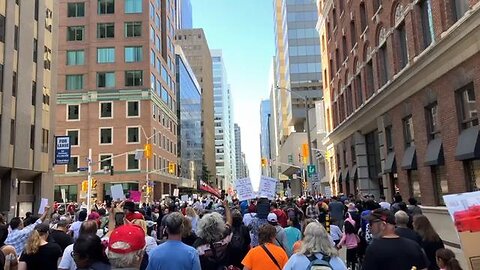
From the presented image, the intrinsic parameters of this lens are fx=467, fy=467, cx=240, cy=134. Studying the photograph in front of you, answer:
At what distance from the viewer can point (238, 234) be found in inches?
305

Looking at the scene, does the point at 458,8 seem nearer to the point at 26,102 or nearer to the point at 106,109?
the point at 26,102

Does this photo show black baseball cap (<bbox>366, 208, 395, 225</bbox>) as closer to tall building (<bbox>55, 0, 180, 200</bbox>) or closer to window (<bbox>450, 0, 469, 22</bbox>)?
window (<bbox>450, 0, 469, 22</bbox>)

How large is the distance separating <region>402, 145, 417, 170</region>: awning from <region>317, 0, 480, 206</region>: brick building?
0.16 ft

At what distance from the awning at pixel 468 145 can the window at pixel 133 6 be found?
60695 mm

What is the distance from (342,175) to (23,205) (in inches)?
1017

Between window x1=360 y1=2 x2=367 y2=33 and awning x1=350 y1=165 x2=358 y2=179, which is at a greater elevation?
window x1=360 y1=2 x2=367 y2=33

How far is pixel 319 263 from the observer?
480 centimetres

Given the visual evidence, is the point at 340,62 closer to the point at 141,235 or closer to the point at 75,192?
the point at 141,235

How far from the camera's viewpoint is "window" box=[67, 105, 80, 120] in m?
68.8

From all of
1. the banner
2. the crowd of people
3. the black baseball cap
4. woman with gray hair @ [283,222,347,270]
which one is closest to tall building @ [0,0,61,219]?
the crowd of people

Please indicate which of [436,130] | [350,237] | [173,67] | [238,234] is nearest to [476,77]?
[436,130]

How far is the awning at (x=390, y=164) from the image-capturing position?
2525 centimetres

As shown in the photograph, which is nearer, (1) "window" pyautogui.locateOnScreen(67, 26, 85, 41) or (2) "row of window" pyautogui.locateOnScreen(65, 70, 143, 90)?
(2) "row of window" pyautogui.locateOnScreen(65, 70, 143, 90)

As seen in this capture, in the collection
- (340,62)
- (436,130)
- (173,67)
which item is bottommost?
(436,130)
